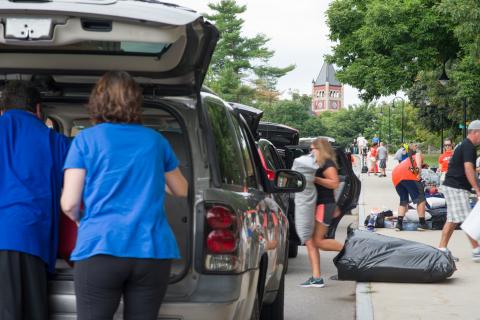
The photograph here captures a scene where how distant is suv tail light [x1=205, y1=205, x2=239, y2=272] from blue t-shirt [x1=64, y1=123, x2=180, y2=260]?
0.50 metres

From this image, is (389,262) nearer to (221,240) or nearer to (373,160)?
(221,240)

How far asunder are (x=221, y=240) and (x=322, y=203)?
5.49 meters

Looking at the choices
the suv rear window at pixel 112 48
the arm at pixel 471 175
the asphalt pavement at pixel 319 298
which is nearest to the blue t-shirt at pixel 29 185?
the suv rear window at pixel 112 48

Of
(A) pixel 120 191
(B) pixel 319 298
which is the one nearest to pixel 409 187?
(B) pixel 319 298

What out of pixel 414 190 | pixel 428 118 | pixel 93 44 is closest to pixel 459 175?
pixel 414 190

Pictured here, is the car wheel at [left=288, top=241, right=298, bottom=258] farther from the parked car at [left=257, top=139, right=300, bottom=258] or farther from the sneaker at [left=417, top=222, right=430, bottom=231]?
the sneaker at [left=417, top=222, right=430, bottom=231]

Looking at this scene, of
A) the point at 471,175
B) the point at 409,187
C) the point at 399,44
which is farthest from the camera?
the point at 399,44

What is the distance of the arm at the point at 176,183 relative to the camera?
431 cm

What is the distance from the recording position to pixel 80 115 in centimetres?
594

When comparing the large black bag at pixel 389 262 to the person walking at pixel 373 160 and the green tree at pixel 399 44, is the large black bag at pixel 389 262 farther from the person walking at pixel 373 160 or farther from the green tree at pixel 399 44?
the person walking at pixel 373 160

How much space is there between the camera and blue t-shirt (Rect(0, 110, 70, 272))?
443 centimetres

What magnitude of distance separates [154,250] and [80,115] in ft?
6.98

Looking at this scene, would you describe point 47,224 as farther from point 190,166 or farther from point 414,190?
point 414,190

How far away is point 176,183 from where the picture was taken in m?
4.35
